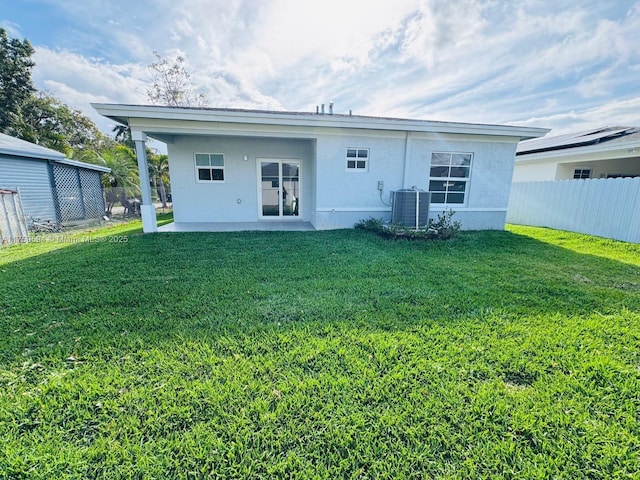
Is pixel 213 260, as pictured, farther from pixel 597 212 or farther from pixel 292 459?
pixel 597 212

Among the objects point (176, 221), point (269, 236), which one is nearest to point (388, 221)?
point (269, 236)

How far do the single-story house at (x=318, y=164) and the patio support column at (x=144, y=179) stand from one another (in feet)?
0.09

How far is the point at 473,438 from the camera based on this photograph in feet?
5.98

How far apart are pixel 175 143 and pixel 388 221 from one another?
24.7ft

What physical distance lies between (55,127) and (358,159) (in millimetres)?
29556

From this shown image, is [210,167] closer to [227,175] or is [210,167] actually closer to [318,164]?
[227,175]

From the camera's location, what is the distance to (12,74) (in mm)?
19234

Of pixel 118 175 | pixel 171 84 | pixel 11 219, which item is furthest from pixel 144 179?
pixel 171 84

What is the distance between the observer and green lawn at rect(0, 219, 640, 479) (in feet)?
5.53

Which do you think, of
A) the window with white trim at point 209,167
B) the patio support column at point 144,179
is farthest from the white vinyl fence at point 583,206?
the patio support column at point 144,179

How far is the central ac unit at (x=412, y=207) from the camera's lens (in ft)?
26.3

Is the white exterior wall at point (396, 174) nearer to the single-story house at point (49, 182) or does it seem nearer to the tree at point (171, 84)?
the single-story house at point (49, 182)

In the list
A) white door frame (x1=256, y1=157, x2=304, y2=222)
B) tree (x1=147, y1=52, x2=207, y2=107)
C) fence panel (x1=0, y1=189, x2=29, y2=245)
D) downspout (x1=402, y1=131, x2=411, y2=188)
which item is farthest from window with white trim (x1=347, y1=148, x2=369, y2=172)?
tree (x1=147, y1=52, x2=207, y2=107)

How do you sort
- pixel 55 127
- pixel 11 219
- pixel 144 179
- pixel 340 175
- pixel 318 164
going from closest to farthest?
pixel 11 219 < pixel 144 179 < pixel 318 164 < pixel 340 175 < pixel 55 127
